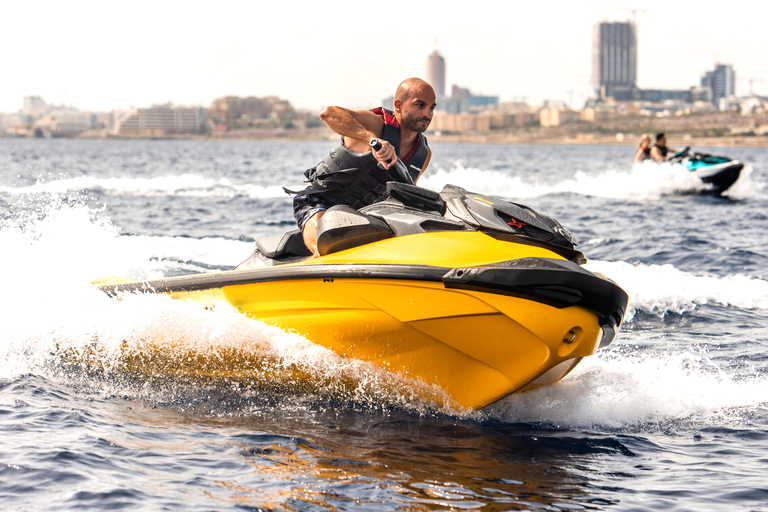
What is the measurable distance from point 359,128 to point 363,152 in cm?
23

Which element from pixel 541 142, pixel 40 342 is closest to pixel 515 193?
pixel 40 342

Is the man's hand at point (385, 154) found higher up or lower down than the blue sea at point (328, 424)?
higher up

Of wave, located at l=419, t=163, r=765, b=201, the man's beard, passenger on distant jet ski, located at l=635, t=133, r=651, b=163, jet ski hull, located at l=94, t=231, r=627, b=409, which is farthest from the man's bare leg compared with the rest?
passenger on distant jet ski, located at l=635, t=133, r=651, b=163

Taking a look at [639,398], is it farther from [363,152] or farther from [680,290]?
[680,290]

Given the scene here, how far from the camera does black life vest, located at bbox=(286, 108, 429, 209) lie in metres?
4.77

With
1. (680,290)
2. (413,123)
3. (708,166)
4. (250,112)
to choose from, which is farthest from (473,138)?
(413,123)

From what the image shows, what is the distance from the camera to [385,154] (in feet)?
14.4

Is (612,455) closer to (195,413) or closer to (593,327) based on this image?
(593,327)

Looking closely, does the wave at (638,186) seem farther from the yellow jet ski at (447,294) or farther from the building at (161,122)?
the building at (161,122)

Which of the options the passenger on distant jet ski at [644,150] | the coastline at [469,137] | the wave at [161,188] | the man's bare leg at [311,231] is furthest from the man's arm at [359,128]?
the coastline at [469,137]

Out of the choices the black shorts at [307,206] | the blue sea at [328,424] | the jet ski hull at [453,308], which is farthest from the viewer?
the black shorts at [307,206]

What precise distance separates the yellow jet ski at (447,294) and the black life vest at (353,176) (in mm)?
236

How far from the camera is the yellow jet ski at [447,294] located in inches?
157

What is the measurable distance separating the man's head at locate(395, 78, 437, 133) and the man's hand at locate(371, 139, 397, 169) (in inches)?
12.2
